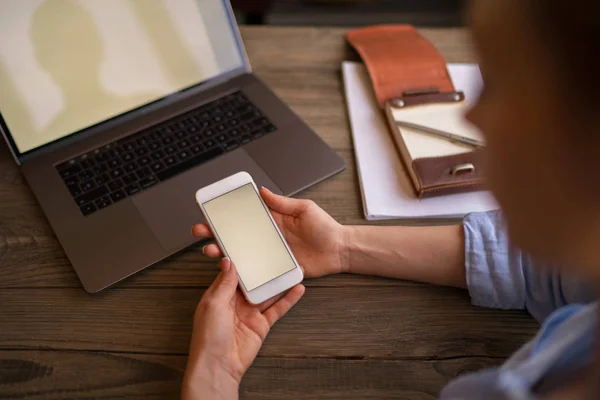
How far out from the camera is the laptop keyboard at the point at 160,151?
2.20ft

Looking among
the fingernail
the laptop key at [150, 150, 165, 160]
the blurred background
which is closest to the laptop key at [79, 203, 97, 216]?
the laptop key at [150, 150, 165, 160]

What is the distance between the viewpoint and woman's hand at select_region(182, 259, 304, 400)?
0.50 metres

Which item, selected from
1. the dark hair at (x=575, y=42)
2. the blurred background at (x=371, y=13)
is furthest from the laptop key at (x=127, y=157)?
the blurred background at (x=371, y=13)

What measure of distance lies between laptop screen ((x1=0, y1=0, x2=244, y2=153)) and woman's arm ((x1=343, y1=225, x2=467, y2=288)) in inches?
14.7

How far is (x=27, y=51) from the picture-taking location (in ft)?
2.13

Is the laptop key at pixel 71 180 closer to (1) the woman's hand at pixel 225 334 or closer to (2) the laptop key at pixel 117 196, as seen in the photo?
(2) the laptop key at pixel 117 196

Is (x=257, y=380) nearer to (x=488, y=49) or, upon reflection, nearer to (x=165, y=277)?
(x=165, y=277)

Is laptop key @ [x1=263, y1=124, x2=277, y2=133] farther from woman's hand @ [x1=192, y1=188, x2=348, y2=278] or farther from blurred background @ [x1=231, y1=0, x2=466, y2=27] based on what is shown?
blurred background @ [x1=231, y1=0, x2=466, y2=27]

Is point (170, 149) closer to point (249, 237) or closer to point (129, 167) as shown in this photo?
point (129, 167)

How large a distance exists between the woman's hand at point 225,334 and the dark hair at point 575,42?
0.37 m

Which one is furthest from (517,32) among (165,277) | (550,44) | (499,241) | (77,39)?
(77,39)

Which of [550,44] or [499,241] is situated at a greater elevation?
[550,44]

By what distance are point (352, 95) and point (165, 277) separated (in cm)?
43

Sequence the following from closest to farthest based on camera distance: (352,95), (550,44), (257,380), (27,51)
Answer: (550,44) < (257,380) < (27,51) < (352,95)
